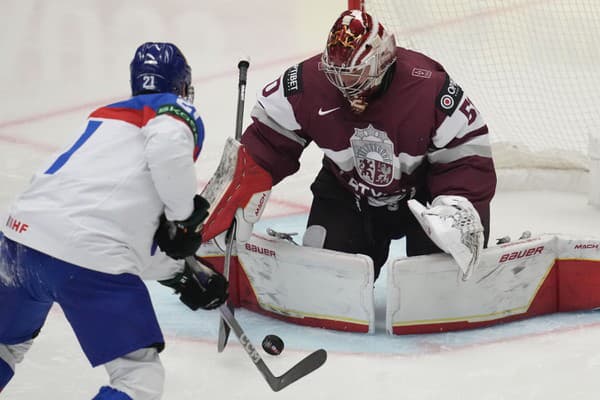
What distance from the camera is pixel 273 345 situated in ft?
10.3

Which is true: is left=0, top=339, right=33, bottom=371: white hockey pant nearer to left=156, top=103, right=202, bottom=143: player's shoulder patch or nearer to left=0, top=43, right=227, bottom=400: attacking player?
left=0, top=43, right=227, bottom=400: attacking player

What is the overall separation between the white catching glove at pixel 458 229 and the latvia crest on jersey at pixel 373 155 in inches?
8.6

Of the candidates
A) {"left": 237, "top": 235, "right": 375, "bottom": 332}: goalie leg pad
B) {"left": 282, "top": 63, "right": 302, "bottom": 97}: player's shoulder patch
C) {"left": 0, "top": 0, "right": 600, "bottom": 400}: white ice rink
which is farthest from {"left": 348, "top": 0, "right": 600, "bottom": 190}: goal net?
{"left": 237, "top": 235, "right": 375, "bottom": 332}: goalie leg pad

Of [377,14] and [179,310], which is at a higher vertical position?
[377,14]

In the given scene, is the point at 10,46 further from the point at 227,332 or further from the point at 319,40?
the point at 227,332

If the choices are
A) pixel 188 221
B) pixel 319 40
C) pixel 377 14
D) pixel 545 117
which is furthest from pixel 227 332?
pixel 319 40

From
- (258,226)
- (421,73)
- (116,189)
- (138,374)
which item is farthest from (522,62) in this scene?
(138,374)

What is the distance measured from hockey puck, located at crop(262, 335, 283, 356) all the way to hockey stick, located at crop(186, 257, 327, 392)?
0.72ft

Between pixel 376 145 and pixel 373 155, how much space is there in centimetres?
4

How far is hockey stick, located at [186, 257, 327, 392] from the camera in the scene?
9.23 feet

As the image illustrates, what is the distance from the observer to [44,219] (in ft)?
8.08

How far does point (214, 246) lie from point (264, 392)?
2.28 feet

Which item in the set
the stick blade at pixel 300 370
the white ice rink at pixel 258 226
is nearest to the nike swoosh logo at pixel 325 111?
the white ice rink at pixel 258 226

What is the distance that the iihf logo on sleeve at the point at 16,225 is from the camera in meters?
2.48
